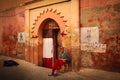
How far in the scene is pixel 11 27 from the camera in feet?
44.9

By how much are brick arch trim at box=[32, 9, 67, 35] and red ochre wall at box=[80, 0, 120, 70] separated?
1414mm

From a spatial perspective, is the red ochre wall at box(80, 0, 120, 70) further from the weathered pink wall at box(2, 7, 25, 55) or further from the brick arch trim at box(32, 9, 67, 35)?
the weathered pink wall at box(2, 7, 25, 55)


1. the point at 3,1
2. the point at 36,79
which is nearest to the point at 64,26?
the point at 36,79

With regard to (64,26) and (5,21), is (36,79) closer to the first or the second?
(64,26)

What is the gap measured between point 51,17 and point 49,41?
64.6 inches

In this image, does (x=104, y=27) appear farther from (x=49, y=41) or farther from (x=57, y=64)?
(x=49, y=41)

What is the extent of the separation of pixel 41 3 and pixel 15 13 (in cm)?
318

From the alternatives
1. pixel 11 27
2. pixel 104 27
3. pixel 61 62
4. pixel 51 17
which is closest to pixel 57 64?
pixel 61 62

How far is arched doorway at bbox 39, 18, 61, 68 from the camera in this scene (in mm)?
10695

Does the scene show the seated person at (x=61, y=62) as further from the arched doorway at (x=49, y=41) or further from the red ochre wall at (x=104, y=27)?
the arched doorway at (x=49, y=41)

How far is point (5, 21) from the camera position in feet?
47.4

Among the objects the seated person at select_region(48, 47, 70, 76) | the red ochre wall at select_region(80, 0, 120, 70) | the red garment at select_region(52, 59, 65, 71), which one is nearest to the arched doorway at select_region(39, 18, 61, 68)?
the seated person at select_region(48, 47, 70, 76)

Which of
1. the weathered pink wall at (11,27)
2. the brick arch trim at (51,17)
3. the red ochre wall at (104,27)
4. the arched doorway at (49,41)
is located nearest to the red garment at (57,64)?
the red ochre wall at (104,27)

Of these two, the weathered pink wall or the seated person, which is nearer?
the seated person
